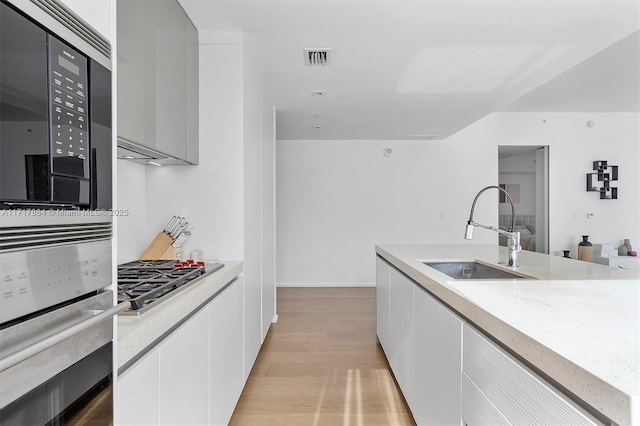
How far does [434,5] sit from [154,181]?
76.8 inches

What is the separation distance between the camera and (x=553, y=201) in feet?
17.5

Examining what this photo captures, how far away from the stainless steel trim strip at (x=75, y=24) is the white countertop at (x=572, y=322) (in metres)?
1.11

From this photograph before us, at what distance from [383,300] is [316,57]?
1944 millimetres

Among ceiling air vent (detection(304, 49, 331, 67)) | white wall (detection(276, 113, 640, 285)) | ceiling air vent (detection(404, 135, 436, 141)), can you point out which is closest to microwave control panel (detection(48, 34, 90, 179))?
ceiling air vent (detection(304, 49, 331, 67))

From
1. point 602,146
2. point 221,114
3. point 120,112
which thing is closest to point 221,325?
point 120,112

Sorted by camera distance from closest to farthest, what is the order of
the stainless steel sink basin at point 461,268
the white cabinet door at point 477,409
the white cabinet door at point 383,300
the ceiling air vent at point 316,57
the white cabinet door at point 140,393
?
1. the white cabinet door at point 140,393
2. the white cabinet door at point 477,409
3. the stainless steel sink basin at point 461,268
4. the ceiling air vent at point 316,57
5. the white cabinet door at point 383,300

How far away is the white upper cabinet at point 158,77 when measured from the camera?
4.44ft

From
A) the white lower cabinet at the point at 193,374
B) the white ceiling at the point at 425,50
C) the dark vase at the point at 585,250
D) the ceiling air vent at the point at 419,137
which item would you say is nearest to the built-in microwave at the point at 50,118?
the white lower cabinet at the point at 193,374

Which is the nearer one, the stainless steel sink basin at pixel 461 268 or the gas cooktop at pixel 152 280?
the gas cooktop at pixel 152 280

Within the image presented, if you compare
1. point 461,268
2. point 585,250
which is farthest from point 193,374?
point 585,250

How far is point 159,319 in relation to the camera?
1.01 metres

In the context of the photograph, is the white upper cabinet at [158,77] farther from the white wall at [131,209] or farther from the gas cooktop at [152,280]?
the gas cooktop at [152,280]

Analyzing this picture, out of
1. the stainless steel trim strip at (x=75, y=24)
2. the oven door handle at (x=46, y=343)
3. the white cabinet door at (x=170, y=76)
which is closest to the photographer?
the oven door handle at (x=46, y=343)

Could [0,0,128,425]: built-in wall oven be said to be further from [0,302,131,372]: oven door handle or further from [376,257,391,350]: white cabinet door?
[376,257,391,350]: white cabinet door
